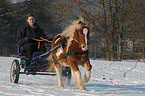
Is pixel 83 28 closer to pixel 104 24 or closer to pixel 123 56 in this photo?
pixel 104 24

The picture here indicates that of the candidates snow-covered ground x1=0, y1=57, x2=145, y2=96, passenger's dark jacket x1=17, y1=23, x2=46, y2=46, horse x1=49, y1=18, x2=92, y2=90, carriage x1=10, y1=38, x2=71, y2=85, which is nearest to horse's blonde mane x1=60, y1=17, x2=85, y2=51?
horse x1=49, y1=18, x2=92, y2=90

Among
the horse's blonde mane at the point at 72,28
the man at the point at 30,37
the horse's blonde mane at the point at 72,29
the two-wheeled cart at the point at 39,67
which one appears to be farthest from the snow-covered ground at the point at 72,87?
the horse's blonde mane at the point at 72,28

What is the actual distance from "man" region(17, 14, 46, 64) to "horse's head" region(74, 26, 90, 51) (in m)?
2.24

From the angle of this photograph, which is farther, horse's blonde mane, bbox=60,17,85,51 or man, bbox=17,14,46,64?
man, bbox=17,14,46,64

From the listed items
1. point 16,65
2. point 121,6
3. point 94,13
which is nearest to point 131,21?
point 121,6

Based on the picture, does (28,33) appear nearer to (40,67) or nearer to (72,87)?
(40,67)

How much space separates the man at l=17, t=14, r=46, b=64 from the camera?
721cm

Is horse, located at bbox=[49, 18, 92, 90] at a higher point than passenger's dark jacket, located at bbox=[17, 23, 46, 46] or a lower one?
lower

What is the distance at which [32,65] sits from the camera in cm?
689

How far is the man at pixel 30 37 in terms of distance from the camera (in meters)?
7.21

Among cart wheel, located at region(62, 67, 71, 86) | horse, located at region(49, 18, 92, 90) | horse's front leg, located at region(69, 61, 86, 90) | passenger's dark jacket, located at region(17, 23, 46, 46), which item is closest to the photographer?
horse, located at region(49, 18, 92, 90)

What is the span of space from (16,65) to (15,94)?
7.67ft

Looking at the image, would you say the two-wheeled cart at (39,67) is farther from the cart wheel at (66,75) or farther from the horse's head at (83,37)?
the horse's head at (83,37)

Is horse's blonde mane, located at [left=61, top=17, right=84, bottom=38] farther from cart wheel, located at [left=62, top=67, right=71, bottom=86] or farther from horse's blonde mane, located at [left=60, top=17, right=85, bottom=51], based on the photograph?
cart wheel, located at [left=62, top=67, right=71, bottom=86]
